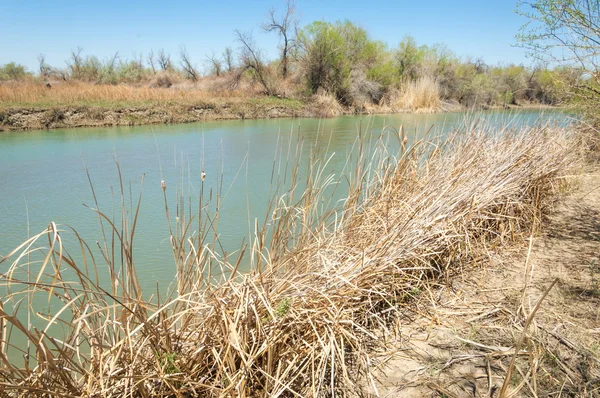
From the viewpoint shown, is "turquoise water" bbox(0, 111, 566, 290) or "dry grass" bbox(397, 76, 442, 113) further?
"dry grass" bbox(397, 76, 442, 113)

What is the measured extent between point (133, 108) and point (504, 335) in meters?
15.2

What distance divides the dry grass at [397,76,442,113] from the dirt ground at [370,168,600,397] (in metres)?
18.1

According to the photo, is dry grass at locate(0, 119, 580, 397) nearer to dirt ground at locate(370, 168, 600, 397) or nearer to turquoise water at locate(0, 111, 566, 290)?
dirt ground at locate(370, 168, 600, 397)

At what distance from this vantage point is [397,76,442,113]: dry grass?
1923 cm

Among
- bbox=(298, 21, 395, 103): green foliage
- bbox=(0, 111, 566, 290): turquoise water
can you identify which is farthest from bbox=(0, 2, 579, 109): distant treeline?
bbox=(0, 111, 566, 290): turquoise water

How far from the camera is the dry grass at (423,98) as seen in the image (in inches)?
757

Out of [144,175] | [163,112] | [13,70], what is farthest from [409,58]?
[13,70]

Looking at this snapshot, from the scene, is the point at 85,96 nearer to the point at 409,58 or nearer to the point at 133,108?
the point at 133,108

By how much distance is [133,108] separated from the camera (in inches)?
564

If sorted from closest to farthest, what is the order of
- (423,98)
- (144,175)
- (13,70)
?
(144,175) < (423,98) < (13,70)

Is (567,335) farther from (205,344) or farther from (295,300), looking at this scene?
(205,344)

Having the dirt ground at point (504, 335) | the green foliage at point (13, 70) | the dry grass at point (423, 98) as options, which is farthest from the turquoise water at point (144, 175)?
the green foliage at point (13, 70)

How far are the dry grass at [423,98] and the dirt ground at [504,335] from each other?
59.4ft

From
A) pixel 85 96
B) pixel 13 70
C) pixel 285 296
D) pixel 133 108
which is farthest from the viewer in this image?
pixel 13 70
